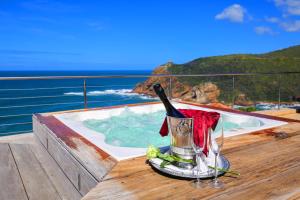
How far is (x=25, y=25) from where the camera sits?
19.7 meters

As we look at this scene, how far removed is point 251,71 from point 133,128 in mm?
21581

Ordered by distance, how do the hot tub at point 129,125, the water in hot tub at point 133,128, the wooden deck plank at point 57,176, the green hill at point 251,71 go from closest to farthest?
1. the wooden deck plank at point 57,176
2. the hot tub at point 129,125
3. the water in hot tub at point 133,128
4. the green hill at point 251,71

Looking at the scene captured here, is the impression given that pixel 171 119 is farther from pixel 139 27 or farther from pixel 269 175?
pixel 139 27

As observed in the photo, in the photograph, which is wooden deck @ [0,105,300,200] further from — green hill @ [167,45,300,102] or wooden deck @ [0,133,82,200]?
green hill @ [167,45,300,102]

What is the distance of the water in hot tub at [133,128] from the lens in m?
2.15

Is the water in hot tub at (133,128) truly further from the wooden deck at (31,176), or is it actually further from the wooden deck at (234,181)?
the wooden deck at (234,181)

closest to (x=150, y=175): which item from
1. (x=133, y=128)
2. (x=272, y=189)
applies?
(x=272, y=189)

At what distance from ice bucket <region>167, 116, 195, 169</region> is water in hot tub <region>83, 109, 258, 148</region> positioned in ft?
2.83

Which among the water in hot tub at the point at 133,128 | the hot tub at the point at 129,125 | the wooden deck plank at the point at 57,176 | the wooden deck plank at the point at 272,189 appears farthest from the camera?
the water in hot tub at the point at 133,128

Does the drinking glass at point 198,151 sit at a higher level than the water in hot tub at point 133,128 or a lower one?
higher

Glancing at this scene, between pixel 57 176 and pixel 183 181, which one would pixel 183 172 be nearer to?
pixel 183 181

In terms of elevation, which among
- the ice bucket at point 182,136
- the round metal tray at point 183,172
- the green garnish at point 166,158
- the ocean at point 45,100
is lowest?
the ocean at point 45,100

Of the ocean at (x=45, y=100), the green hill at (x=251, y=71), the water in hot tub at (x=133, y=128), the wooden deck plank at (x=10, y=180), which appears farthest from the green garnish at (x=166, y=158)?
the green hill at (x=251, y=71)

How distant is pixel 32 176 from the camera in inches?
71.0
